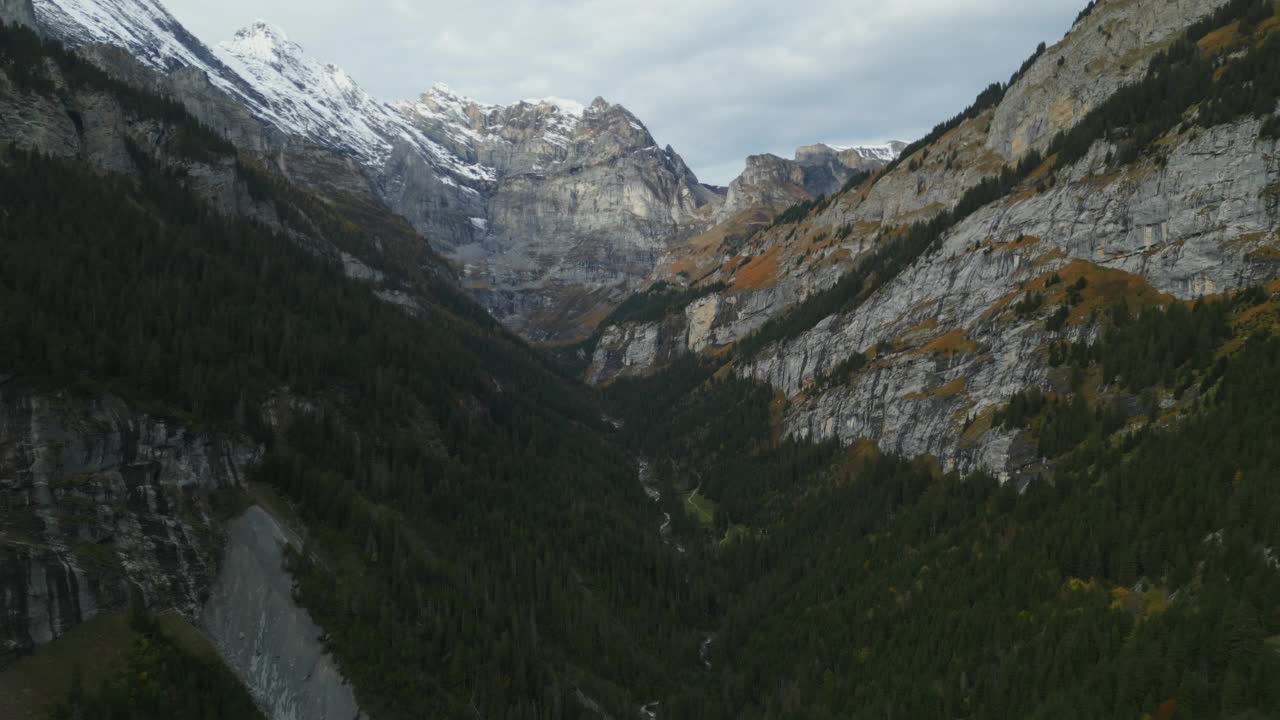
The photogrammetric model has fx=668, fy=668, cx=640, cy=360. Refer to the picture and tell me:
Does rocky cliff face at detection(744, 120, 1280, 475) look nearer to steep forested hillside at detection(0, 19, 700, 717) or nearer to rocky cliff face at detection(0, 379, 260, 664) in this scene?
steep forested hillside at detection(0, 19, 700, 717)

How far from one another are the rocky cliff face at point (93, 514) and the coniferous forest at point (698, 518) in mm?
3143

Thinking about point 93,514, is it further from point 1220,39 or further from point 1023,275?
point 1220,39

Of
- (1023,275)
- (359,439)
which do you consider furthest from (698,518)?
(1023,275)

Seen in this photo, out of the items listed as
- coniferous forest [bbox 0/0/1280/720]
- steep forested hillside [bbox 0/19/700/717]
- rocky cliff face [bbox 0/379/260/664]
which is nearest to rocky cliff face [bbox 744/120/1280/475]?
coniferous forest [bbox 0/0/1280/720]

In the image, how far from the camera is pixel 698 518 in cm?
13812

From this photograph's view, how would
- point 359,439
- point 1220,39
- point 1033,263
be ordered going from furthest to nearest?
1. point 1220,39
2. point 1033,263
3. point 359,439

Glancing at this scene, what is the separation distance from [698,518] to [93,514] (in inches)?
4151

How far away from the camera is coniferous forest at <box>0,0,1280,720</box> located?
53062 millimetres

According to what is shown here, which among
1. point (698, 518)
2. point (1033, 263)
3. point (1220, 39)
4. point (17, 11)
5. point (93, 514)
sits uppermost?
point (1220, 39)

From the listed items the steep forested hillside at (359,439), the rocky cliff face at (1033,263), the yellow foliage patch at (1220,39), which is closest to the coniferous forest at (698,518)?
the steep forested hillside at (359,439)

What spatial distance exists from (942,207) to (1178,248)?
280ft

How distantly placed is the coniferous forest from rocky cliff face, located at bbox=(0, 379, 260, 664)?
10.3ft

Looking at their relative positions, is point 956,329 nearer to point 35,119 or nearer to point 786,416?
point 786,416

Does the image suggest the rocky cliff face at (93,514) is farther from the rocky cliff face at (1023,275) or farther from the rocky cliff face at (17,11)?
the rocky cliff face at (17,11)
